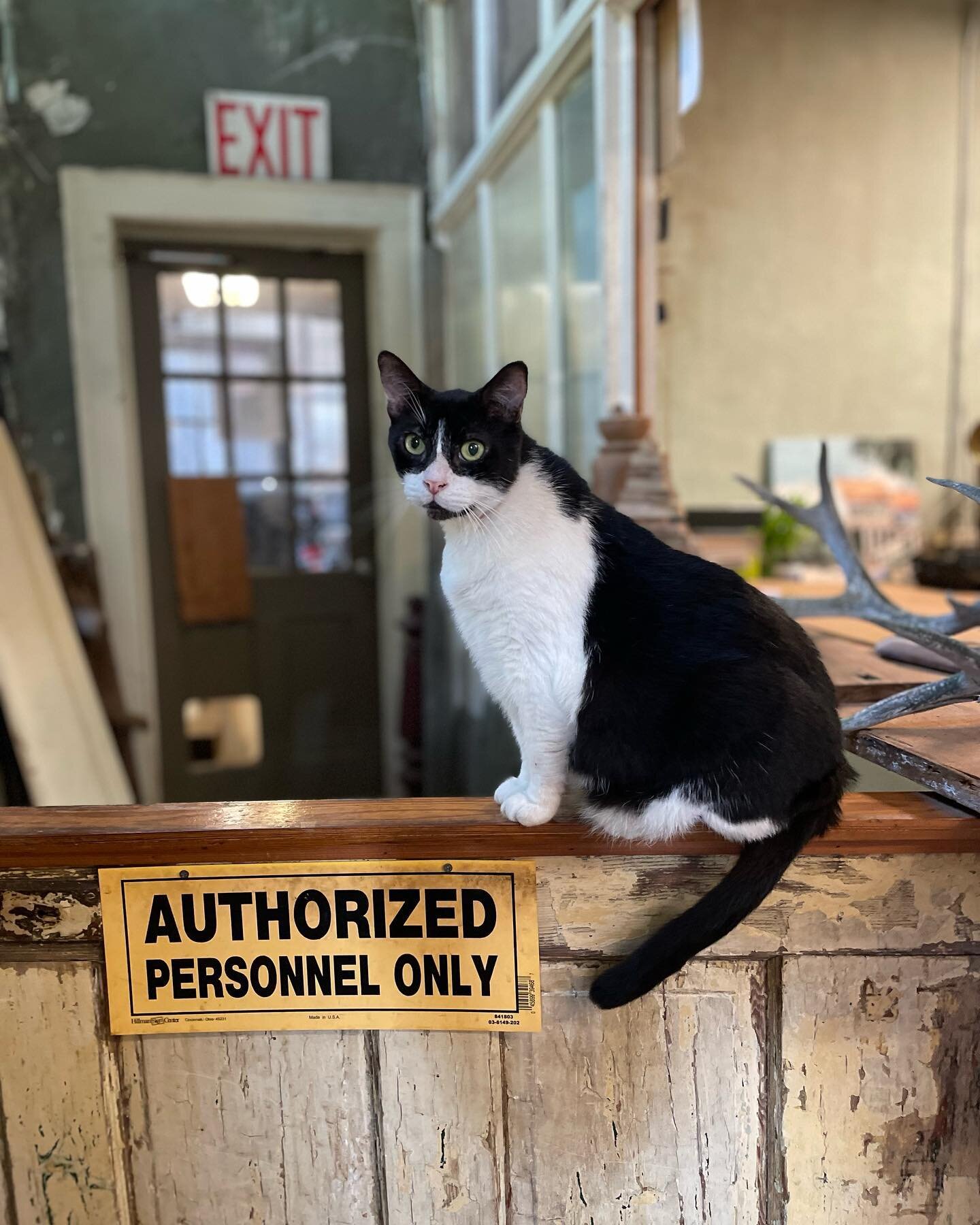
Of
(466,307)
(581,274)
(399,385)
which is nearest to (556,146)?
(581,274)

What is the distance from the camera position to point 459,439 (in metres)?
0.62

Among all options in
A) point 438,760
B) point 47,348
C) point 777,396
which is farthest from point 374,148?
point 438,760

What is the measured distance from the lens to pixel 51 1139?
0.63 m

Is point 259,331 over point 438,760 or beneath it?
over

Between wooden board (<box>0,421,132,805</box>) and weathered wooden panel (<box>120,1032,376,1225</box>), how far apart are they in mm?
1395

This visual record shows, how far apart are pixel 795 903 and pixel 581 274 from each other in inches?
54.9

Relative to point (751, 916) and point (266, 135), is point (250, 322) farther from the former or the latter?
point (751, 916)

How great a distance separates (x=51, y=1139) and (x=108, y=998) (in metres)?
0.13

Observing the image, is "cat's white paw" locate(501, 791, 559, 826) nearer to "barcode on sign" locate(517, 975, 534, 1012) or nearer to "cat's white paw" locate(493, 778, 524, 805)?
"cat's white paw" locate(493, 778, 524, 805)

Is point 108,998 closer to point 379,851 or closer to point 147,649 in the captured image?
point 379,851

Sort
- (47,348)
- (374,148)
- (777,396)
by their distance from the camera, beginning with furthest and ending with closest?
(777,396), (374,148), (47,348)

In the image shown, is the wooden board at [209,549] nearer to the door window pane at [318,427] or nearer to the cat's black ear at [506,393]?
the door window pane at [318,427]

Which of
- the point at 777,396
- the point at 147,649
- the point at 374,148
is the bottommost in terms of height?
the point at 147,649

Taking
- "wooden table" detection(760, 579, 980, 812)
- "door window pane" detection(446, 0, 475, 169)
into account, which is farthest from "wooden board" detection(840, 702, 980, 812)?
"door window pane" detection(446, 0, 475, 169)
